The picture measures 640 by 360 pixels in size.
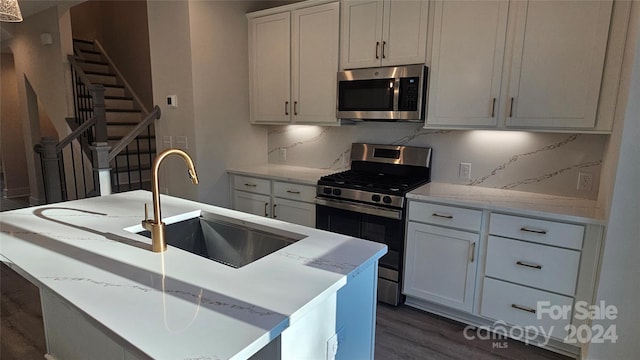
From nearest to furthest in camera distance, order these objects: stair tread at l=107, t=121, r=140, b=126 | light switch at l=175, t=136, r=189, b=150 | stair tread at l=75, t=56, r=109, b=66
A: light switch at l=175, t=136, r=189, b=150 < stair tread at l=107, t=121, r=140, b=126 < stair tread at l=75, t=56, r=109, b=66

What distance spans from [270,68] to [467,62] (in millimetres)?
1779

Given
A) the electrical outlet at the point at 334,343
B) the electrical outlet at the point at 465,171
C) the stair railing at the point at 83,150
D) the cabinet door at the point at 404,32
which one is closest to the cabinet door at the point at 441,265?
the electrical outlet at the point at 465,171

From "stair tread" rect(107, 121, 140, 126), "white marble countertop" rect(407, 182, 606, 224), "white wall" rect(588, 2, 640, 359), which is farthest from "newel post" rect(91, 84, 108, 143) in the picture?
"white wall" rect(588, 2, 640, 359)

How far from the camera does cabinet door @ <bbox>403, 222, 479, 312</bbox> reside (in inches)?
97.5

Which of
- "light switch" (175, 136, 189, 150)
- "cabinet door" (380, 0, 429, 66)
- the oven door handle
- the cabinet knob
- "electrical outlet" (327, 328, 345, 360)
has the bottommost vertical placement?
"electrical outlet" (327, 328, 345, 360)

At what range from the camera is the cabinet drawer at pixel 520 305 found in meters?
2.22

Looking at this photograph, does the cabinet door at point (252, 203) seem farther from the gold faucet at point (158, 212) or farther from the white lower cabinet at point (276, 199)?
the gold faucet at point (158, 212)

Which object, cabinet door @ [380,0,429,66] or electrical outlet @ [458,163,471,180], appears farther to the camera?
electrical outlet @ [458,163,471,180]

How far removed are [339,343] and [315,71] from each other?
249 centimetres

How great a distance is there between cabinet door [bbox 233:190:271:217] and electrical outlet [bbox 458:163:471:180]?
64.7 inches

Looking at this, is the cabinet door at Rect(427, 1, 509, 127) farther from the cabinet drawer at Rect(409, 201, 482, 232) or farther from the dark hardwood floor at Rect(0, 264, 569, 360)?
the dark hardwood floor at Rect(0, 264, 569, 360)

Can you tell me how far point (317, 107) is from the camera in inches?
129

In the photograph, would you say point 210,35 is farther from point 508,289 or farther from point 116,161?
point 508,289

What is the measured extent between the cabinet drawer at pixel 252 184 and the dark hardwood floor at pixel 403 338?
4.65ft
